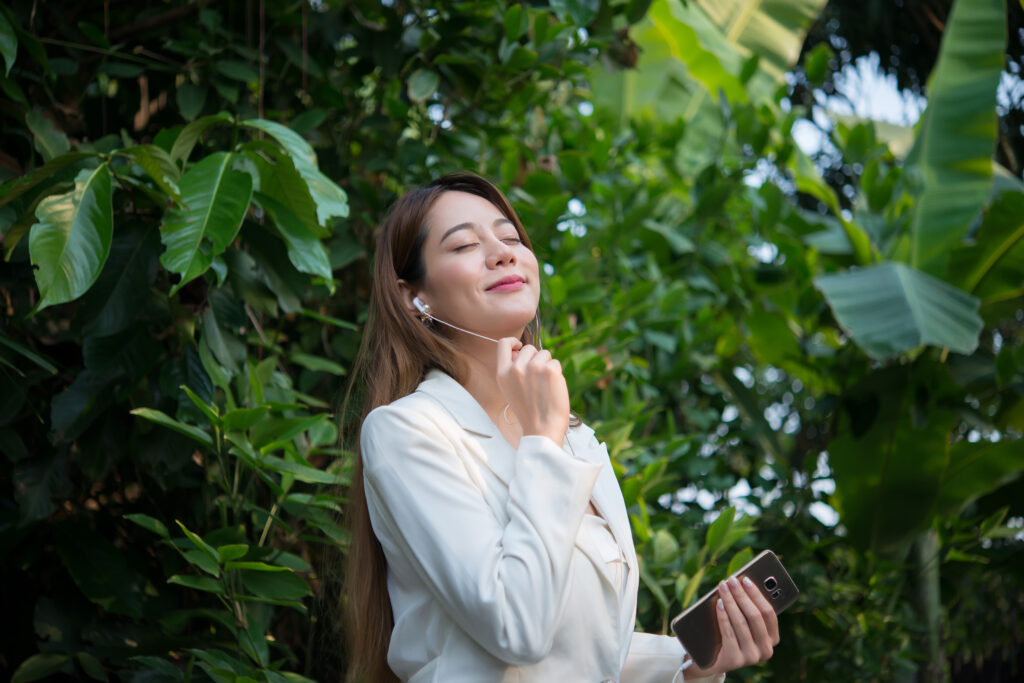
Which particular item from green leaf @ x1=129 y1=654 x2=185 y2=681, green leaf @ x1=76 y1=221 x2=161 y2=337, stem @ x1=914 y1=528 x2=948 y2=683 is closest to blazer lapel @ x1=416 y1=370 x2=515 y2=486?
green leaf @ x1=76 y1=221 x2=161 y2=337

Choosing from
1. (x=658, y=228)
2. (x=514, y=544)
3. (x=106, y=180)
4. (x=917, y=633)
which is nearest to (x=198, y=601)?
(x=106, y=180)

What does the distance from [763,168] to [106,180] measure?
2790 mm

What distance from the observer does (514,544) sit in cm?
119

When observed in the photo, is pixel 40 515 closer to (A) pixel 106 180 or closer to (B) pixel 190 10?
(A) pixel 106 180

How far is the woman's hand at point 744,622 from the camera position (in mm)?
1401

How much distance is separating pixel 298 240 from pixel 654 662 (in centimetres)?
102

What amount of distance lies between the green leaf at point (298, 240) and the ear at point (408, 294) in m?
0.17

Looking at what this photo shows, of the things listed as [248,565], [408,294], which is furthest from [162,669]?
[408,294]

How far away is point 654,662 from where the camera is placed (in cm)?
154

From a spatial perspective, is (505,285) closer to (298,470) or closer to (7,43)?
(298,470)

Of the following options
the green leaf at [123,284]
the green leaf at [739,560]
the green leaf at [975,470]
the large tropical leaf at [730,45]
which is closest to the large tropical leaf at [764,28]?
the large tropical leaf at [730,45]

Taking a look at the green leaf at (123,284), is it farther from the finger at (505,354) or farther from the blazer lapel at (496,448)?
the finger at (505,354)

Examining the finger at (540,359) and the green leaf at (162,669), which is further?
the green leaf at (162,669)

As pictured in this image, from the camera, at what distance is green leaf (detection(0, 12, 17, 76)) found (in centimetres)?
157
